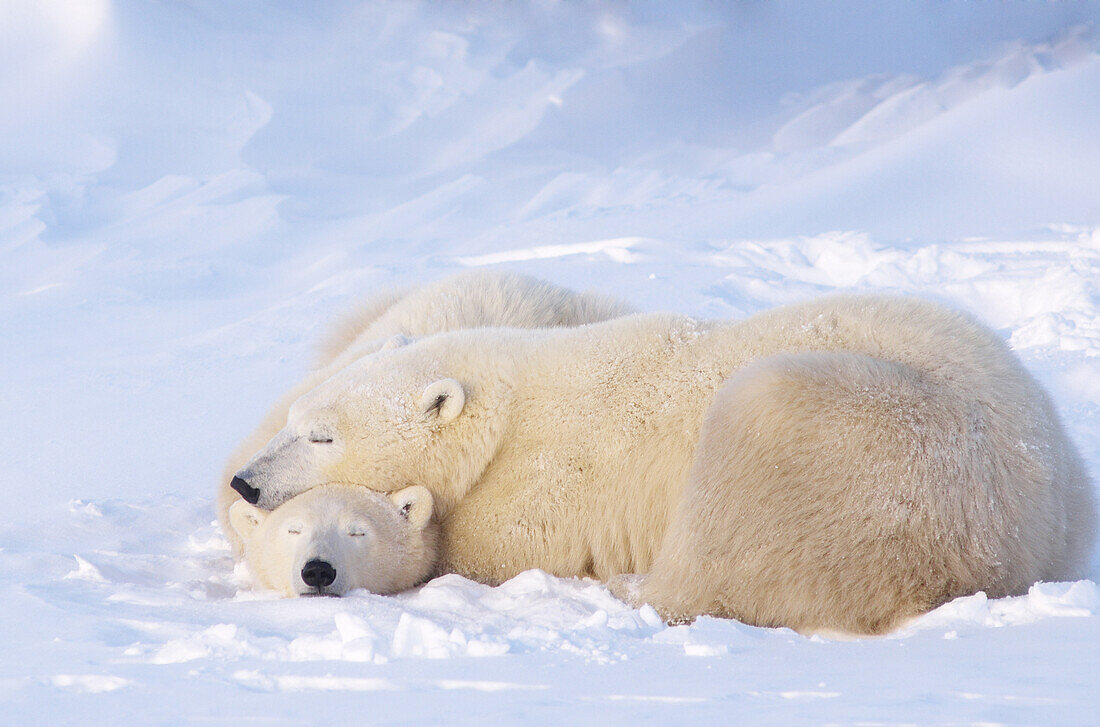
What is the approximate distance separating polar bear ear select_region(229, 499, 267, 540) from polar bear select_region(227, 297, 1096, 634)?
10 cm

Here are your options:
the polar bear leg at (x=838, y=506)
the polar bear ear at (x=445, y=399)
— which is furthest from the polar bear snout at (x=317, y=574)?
the polar bear leg at (x=838, y=506)

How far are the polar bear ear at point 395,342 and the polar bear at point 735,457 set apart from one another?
164mm

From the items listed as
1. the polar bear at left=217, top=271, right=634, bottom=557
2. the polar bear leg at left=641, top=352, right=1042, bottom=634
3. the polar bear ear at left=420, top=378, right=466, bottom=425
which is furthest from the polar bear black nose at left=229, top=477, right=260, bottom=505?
the polar bear leg at left=641, top=352, right=1042, bottom=634

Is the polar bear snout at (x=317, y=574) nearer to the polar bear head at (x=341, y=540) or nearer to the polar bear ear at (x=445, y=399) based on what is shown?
the polar bear head at (x=341, y=540)

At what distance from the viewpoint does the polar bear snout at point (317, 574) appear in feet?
10.7

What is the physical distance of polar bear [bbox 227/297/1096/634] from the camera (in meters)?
2.91

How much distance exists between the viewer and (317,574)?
3268 millimetres

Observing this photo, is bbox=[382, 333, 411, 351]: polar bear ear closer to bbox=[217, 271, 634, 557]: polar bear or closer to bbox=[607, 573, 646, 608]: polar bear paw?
bbox=[217, 271, 634, 557]: polar bear

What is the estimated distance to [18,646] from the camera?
2.35 metres

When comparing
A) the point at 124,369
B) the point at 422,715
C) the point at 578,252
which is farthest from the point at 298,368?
the point at 422,715

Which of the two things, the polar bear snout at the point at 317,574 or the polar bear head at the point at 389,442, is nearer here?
the polar bear snout at the point at 317,574

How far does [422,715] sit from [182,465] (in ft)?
14.0

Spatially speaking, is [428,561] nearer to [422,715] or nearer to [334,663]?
[334,663]

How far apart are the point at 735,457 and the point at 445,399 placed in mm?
1151
